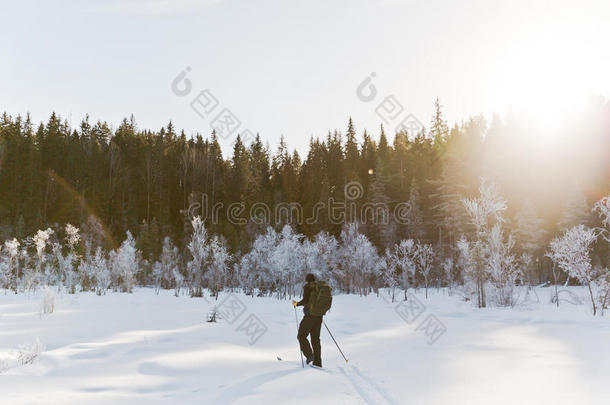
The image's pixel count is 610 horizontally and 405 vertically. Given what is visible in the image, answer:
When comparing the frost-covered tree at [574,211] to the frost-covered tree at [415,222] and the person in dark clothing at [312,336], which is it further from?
the person in dark clothing at [312,336]

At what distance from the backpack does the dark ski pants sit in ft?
0.55

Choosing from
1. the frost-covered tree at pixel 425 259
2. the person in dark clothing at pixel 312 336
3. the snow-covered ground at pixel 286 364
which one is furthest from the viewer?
the frost-covered tree at pixel 425 259

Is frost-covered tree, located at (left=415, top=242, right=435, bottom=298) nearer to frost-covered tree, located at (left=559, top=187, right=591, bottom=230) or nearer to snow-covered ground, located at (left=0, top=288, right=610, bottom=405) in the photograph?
frost-covered tree, located at (left=559, top=187, right=591, bottom=230)

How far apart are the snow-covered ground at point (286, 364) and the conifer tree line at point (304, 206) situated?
1078 centimetres

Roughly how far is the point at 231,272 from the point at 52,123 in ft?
157

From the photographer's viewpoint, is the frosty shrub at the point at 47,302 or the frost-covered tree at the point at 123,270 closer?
the frosty shrub at the point at 47,302

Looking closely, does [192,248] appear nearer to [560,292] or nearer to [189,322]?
[189,322]

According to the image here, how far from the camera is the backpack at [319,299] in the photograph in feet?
25.5

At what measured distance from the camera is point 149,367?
6664mm

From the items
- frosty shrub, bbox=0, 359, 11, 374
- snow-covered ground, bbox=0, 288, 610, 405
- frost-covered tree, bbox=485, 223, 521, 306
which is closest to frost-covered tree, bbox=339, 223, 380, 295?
frost-covered tree, bbox=485, 223, 521, 306

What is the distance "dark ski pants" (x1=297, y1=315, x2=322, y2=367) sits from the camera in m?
7.69

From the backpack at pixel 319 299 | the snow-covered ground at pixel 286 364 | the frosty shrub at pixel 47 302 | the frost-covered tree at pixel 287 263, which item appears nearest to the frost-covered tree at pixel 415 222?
the frost-covered tree at pixel 287 263

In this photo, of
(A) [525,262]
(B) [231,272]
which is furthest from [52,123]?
(A) [525,262]

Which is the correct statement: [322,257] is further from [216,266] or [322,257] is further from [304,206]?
[304,206]
